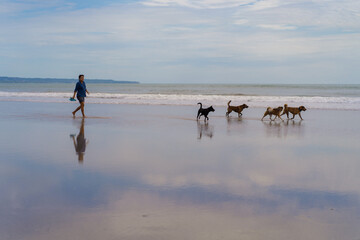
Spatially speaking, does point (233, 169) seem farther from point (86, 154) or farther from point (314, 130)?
point (314, 130)

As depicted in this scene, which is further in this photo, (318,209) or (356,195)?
(356,195)

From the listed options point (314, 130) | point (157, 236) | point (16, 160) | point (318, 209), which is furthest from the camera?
point (314, 130)

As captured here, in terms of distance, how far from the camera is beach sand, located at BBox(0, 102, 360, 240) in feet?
12.1

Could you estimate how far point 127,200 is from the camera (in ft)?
14.7

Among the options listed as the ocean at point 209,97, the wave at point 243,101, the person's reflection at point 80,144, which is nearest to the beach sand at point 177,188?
the person's reflection at point 80,144

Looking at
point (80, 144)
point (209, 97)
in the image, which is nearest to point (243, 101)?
point (209, 97)

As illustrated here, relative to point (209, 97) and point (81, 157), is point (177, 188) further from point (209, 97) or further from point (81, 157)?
point (209, 97)

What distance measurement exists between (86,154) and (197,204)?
11.4 ft

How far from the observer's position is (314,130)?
1159 centimetres

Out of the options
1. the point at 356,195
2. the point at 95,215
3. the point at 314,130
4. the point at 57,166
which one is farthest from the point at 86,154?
the point at 314,130

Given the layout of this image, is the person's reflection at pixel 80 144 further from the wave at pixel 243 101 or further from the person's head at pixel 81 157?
the wave at pixel 243 101

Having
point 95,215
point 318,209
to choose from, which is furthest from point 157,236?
point 318,209

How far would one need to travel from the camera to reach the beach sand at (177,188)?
12.1 ft

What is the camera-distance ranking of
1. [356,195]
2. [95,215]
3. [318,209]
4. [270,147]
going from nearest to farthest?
1. [95,215]
2. [318,209]
3. [356,195]
4. [270,147]
